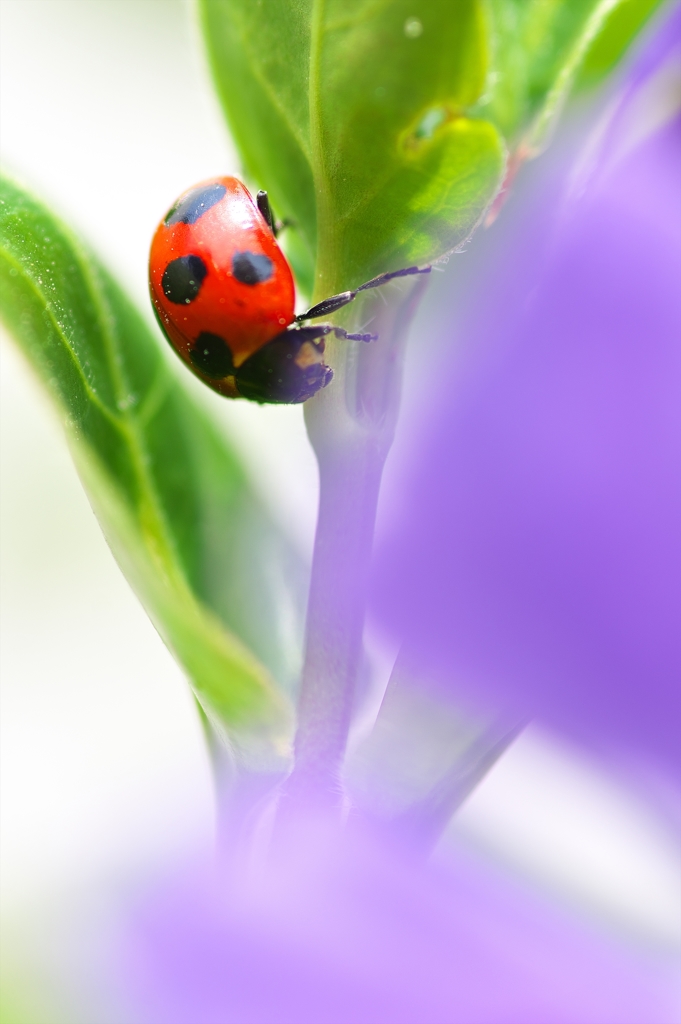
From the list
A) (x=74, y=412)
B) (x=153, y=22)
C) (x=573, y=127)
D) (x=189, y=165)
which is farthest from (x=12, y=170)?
(x=153, y=22)

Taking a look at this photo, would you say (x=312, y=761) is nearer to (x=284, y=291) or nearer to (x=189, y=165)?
(x=284, y=291)

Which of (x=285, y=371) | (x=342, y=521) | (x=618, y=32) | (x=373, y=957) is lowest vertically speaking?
(x=373, y=957)

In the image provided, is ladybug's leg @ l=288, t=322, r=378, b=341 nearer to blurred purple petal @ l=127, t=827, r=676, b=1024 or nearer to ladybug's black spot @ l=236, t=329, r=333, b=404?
ladybug's black spot @ l=236, t=329, r=333, b=404

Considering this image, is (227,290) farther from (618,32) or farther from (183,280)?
(618,32)

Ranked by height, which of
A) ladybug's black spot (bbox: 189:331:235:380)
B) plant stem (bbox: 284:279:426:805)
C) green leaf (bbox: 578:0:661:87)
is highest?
green leaf (bbox: 578:0:661:87)

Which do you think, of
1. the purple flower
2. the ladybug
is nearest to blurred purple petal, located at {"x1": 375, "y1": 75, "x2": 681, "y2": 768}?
the purple flower

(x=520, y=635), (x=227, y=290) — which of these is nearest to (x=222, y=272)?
(x=227, y=290)
